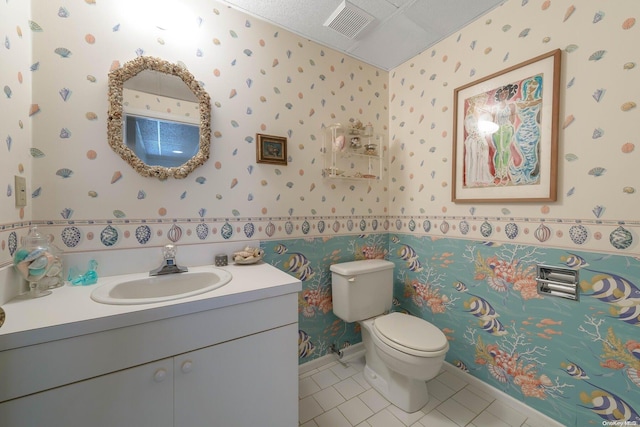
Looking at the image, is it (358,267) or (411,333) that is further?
(358,267)

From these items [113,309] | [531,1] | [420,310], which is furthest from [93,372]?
[531,1]

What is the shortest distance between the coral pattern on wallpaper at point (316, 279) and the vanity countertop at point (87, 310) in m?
0.55

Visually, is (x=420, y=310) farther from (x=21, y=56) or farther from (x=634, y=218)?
(x=21, y=56)

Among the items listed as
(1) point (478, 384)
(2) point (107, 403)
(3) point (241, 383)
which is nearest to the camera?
(2) point (107, 403)

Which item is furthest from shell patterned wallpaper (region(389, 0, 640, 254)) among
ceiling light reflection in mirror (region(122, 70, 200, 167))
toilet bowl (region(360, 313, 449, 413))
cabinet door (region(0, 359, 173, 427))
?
cabinet door (region(0, 359, 173, 427))

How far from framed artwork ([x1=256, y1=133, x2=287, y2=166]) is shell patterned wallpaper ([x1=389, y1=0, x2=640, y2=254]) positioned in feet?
3.57

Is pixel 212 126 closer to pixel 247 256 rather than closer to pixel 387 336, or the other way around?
pixel 247 256

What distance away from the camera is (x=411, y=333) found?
54.5 inches

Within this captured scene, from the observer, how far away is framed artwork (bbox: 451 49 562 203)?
124 centimetres

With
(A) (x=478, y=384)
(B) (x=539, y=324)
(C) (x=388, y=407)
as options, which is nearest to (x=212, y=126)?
(C) (x=388, y=407)

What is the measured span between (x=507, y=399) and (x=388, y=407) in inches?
27.1

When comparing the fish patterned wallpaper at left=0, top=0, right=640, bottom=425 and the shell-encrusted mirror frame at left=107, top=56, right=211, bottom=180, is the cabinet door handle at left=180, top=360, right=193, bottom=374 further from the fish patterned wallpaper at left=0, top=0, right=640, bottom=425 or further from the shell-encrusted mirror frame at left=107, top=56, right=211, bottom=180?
the shell-encrusted mirror frame at left=107, top=56, right=211, bottom=180

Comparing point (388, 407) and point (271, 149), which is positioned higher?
point (271, 149)

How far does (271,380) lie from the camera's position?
102cm
